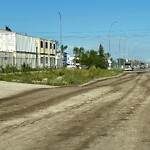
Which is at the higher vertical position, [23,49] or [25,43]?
[25,43]

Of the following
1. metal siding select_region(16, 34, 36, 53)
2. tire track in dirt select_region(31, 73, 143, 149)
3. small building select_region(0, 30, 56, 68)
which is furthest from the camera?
metal siding select_region(16, 34, 36, 53)

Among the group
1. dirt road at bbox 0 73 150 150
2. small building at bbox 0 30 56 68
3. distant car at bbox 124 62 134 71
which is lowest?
distant car at bbox 124 62 134 71

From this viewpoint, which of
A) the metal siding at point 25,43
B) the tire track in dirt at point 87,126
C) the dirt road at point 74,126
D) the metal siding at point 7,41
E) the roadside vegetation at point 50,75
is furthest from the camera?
the metal siding at point 25,43

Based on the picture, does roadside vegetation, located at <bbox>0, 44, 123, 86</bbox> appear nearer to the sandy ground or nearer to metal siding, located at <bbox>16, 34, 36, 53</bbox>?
the sandy ground

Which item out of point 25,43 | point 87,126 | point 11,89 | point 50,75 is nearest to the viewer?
point 87,126

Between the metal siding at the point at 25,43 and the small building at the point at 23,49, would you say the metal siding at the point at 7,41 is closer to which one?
the small building at the point at 23,49

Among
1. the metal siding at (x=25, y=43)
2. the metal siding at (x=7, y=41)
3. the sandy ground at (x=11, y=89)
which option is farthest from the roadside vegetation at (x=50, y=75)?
the metal siding at (x=25, y=43)

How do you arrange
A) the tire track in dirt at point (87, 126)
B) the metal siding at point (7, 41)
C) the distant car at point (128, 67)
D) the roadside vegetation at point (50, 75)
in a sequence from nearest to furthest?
the tire track in dirt at point (87, 126) → the roadside vegetation at point (50, 75) → the metal siding at point (7, 41) → the distant car at point (128, 67)

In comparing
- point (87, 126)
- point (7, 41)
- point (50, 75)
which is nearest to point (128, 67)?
point (7, 41)

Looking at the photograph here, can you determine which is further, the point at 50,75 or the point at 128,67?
the point at 128,67

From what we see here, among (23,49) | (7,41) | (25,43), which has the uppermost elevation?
(7,41)

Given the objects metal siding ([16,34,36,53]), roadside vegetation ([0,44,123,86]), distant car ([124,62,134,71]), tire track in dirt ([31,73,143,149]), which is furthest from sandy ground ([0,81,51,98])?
distant car ([124,62,134,71])

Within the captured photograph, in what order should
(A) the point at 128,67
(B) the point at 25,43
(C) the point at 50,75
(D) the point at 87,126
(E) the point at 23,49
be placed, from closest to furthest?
1. (D) the point at 87,126
2. (C) the point at 50,75
3. (E) the point at 23,49
4. (B) the point at 25,43
5. (A) the point at 128,67

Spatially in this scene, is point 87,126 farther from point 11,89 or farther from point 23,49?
point 23,49
